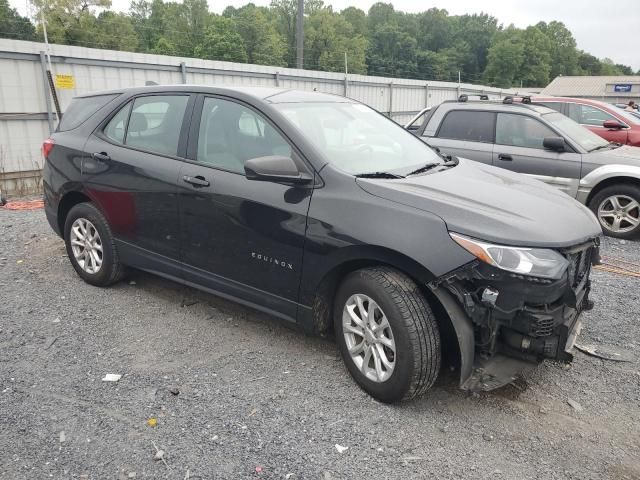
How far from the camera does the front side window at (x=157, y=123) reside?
3.96m

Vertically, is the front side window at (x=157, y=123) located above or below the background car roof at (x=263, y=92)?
→ below

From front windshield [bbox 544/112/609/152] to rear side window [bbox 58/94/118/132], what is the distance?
5603 mm

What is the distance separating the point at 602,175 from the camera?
666 cm

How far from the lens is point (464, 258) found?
267cm

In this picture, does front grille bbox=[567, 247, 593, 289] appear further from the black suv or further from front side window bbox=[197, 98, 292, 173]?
front side window bbox=[197, 98, 292, 173]

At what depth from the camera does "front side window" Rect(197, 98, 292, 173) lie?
3.46 metres

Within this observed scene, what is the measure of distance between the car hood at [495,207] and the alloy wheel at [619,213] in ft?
12.3

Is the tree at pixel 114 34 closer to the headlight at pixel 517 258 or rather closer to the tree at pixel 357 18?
the headlight at pixel 517 258

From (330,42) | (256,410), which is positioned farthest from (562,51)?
(256,410)

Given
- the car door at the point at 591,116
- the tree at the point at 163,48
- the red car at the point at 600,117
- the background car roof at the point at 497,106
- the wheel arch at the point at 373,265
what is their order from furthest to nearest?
the tree at the point at 163,48
the car door at the point at 591,116
the red car at the point at 600,117
the background car roof at the point at 497,106
the wheel arch at the point at 373,265

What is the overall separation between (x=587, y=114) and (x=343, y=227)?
8474 millimetres

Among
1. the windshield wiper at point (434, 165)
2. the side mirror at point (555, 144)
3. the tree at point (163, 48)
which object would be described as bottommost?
the side mirror at point (555, 144)

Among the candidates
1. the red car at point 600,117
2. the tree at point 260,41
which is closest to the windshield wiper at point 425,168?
the red car at point 600,117

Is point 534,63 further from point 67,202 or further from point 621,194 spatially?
point 67,202
